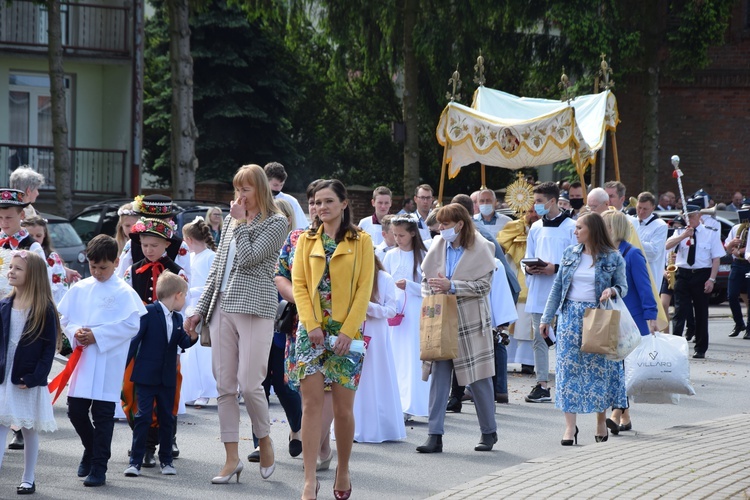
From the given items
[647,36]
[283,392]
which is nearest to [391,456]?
A: [283,392]

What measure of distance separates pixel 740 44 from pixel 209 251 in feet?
85.3

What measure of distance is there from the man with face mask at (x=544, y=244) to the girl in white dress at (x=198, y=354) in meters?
3.31

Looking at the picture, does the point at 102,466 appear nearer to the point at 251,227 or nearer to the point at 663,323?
the point at 251,227

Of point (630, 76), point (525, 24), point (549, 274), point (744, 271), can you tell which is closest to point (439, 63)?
point (525, 24)

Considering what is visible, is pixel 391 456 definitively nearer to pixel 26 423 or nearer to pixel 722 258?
pixel 26 423

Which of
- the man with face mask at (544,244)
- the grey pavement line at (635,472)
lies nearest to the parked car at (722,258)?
the man with face mask at (544,244)

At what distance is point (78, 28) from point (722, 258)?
18.1m

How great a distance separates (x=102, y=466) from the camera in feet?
24.7

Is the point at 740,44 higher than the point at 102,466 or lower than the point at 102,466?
higher

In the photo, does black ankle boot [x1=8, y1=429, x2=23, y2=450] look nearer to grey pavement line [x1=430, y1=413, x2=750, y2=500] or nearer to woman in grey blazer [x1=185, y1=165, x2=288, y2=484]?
woman in grey blazer [x1=185, y1=165, x2=288, y2=484]

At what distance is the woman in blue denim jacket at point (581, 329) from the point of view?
9242mm

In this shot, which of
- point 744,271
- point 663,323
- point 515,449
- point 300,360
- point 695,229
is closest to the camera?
point 300,360

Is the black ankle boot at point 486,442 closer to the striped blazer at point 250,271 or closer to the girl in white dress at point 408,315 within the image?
the girl in white dress at point 408,315

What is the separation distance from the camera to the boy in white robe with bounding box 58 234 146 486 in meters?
7.53
